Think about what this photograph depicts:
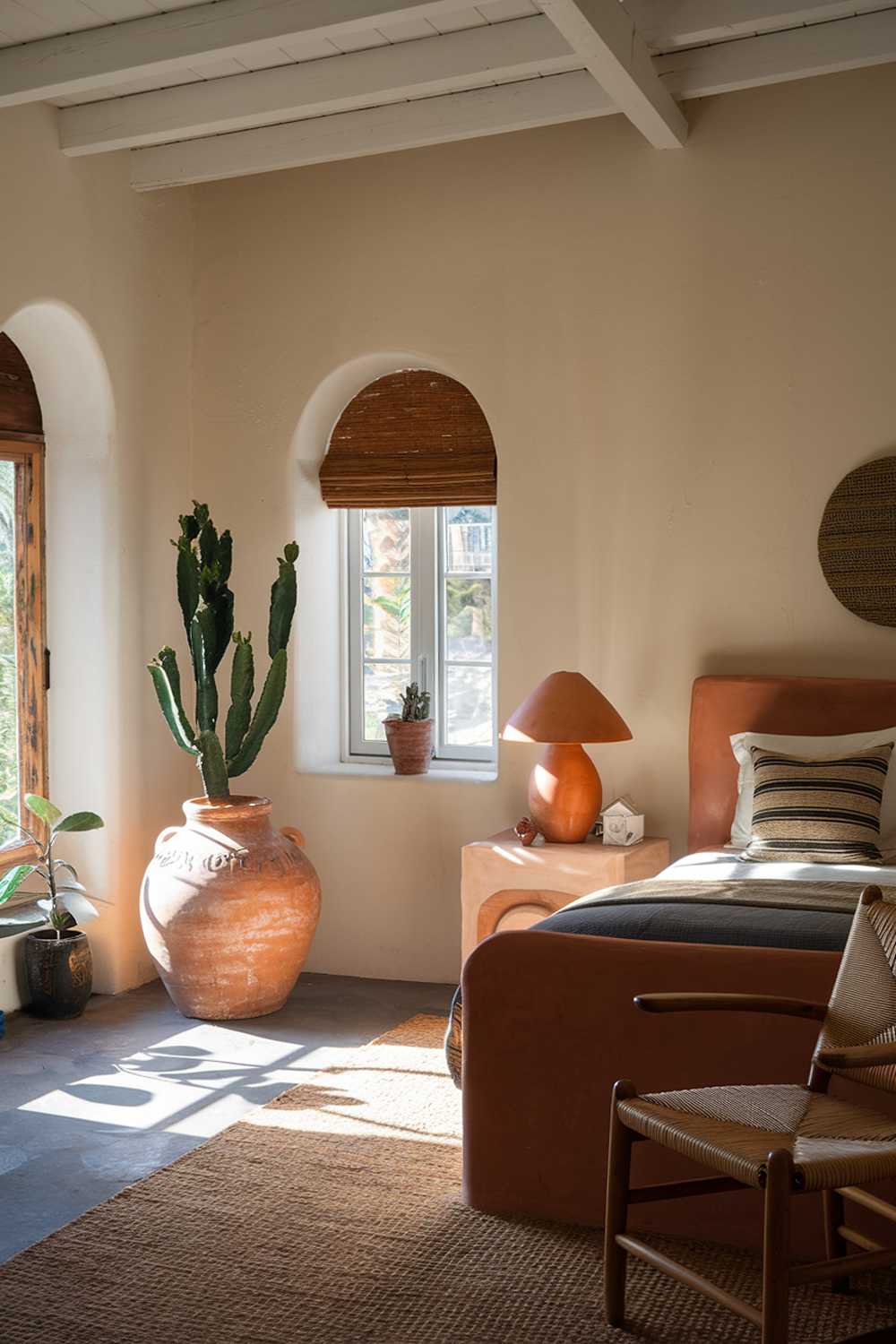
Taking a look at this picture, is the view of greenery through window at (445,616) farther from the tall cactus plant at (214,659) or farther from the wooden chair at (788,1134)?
the wooden chair at (788,1134)

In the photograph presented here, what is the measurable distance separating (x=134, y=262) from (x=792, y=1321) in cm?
419

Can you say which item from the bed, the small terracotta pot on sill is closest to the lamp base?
the small terracotta pot on sill

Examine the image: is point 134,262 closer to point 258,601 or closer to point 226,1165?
point 258,601

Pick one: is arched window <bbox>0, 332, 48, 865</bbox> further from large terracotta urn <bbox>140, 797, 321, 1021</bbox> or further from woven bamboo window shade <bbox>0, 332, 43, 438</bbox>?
large terracotta urn <bbox>140, 797, 321, 1021</bbox>

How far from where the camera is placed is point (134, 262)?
5.23m

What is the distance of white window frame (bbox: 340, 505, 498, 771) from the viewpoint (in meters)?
5.57

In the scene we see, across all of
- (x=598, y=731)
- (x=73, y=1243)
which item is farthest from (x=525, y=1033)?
(x=598, y=731)

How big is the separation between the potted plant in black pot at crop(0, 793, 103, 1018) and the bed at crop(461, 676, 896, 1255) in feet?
6.84

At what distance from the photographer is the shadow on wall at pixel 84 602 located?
201 inches

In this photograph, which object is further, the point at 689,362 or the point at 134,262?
the point at 134,262

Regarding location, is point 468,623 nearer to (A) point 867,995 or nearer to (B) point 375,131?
(B) point 375,131

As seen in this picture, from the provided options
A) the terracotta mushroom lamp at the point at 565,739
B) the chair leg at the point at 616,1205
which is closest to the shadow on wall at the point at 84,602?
the terracotta mushroom lamp at the point at 565,739

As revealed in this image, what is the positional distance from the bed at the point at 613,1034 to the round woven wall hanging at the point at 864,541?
4.83 ft

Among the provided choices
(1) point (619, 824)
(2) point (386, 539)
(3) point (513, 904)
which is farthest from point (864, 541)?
(2) point (386, 539)
